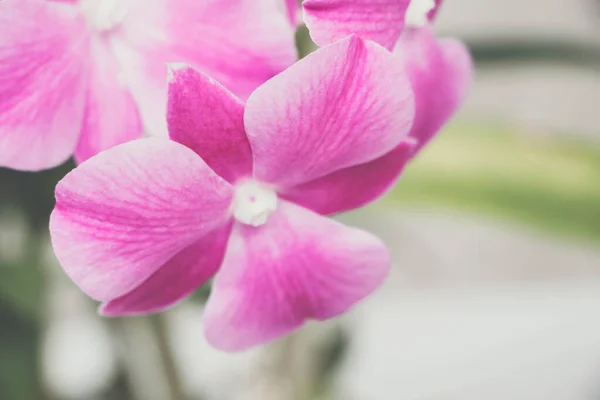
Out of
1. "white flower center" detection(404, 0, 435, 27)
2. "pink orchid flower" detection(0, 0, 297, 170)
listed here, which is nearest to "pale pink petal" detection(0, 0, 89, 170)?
"pink orchid flower" detection(0, 0, 297, 170)

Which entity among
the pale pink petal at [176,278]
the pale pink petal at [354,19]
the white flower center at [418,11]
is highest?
the pale pink petal at [354,19]

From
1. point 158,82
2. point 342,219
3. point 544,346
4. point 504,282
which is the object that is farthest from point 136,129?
point 504,282

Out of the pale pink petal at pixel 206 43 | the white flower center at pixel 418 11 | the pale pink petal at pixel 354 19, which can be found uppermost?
the pale pink petal at pixel 354 19

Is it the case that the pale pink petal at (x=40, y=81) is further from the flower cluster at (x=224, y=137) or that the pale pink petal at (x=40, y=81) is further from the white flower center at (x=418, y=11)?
the white flower center at (x=418, y=11)

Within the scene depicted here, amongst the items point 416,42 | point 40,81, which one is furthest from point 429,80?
point 40,81

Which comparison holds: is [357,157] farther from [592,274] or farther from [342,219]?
[592,274]

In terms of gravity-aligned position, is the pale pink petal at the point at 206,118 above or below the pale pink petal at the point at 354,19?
below

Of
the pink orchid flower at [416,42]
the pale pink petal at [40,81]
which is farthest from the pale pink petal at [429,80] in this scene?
the pale pink petal at [40,81]
